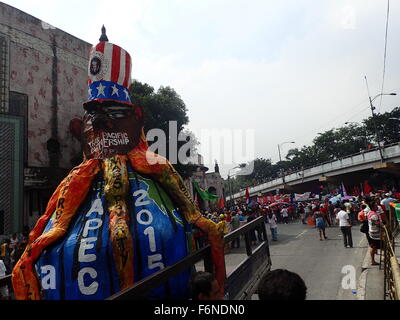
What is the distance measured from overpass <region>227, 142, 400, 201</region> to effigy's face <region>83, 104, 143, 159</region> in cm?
2852

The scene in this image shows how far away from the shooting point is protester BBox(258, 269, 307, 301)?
1810 millimetres

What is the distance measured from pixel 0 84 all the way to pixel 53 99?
2.61m

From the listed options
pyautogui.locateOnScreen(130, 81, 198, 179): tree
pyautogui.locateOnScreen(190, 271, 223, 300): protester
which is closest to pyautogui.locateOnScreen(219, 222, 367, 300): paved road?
pyautogui.locateOnScreen(190, 271, 223, 300): protester

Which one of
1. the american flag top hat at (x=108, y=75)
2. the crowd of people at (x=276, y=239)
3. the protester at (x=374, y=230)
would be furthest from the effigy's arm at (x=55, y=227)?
the protester at (x=374, y=230)

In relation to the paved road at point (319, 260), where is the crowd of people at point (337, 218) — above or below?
above

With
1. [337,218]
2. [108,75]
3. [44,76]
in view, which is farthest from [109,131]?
[337,218]

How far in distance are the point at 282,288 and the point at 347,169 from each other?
3784 cm

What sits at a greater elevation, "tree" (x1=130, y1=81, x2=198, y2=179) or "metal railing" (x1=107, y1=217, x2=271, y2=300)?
"tree" (x1=130, y1=81, x2=198, y2=179)

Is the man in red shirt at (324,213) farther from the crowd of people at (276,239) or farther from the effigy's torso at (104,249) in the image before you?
the effigy's torso at (104,249)

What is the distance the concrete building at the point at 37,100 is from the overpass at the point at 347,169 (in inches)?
965

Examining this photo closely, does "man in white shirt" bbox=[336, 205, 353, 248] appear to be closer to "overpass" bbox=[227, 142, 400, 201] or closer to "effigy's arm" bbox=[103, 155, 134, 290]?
"effigy's arm" bbox=[103, 155, 134, 290]

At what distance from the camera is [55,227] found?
349cm

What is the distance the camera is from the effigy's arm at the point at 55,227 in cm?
325
